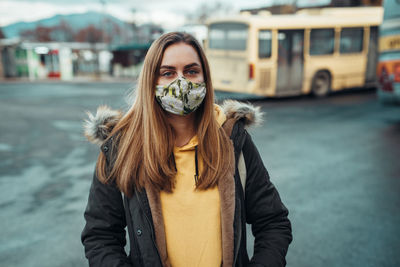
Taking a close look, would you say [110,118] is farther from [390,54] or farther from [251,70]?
[251,70]

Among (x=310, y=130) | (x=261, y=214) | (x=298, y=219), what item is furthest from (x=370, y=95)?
(x=261, y=214)

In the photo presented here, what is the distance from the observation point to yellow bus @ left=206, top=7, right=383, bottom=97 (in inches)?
521

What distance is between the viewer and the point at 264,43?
1324 cm

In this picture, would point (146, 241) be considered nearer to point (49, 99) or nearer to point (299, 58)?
point (299, 58)

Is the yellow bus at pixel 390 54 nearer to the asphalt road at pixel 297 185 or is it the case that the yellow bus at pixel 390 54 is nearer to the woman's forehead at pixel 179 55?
the asphalt road at pixel 297 185

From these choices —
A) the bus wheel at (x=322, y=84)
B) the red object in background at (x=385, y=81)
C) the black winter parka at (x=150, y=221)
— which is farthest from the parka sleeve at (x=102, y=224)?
the bus wheel at (x=322, y=84)

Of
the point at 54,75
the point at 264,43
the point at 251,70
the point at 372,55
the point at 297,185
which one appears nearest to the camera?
the point at 297,185

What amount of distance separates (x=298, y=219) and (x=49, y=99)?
47.3 feet

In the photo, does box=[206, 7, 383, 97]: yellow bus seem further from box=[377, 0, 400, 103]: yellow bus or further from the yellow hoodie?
the yellow hoodie

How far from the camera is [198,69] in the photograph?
1.83 metres

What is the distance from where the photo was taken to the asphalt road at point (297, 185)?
362cm

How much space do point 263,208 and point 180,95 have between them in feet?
2.26

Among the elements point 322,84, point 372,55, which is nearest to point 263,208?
point 322,84

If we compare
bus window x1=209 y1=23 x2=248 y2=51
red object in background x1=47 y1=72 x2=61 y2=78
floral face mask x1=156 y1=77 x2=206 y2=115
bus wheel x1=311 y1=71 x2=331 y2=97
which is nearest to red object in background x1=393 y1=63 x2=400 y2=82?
bus window x1=209 y1=23 x2=248 y2=51
